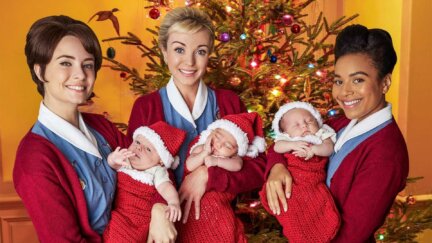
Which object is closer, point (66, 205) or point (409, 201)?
point (66, 205)

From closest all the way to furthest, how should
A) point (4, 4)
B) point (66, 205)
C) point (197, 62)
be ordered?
point (66, 205), point (197, 62), point (4, 4)

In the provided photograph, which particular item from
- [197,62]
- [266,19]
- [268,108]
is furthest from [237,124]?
[266,19]

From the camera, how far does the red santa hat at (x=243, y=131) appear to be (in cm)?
176

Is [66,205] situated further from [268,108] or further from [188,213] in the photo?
[268,108]

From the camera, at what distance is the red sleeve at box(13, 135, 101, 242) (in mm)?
1426

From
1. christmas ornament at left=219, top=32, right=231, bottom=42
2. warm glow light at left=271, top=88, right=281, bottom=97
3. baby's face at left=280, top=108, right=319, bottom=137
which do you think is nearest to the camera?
baby's face at left=280, top=108, right=319, bottom=137

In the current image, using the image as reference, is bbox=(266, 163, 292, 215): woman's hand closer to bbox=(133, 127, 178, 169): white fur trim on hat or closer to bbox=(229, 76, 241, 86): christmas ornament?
bbox=(133, 127, 178, 169): white fur trim on hat

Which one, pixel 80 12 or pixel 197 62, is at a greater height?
pixel 80 12

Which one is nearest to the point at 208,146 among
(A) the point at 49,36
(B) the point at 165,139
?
(B) the point at 165,139

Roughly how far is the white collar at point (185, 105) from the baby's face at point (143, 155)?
289mm

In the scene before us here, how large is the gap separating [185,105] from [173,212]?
51 cm

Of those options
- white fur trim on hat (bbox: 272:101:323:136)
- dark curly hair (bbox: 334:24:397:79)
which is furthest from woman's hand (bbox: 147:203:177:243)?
dark curly hair (bbox: 334:24:397:79)

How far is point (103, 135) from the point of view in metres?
1.75

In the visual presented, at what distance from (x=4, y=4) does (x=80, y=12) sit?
501 mm
